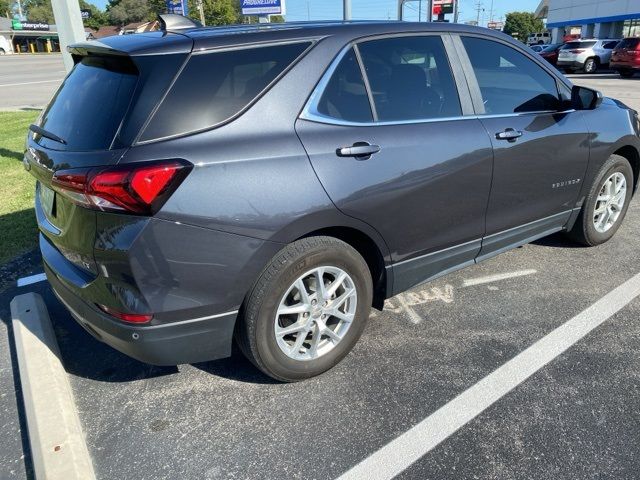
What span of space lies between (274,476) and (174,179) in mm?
1315

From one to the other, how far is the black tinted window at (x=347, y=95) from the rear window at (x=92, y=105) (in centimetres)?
91

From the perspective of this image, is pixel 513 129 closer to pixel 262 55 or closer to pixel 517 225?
pixel 517 225

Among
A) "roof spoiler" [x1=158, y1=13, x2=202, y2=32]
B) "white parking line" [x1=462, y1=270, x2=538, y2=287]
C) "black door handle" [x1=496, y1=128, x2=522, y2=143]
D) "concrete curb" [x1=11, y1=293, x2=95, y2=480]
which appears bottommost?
"white parking line" [x1=462, y1=270, x2=538, y2=287]

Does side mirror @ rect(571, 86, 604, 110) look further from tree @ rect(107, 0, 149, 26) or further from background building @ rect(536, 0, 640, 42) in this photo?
tree @ rect(107, 0, 149, 26)

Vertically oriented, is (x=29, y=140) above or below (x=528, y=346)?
above

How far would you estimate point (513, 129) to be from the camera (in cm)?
341

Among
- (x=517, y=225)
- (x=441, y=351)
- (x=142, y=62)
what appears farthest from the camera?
(x=517, y=225)

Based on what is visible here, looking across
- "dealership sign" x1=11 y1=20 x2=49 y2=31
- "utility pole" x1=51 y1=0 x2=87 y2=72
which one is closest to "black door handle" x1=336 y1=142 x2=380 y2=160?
"utility pole" x1=51 y1=0 x2=87 y2=72

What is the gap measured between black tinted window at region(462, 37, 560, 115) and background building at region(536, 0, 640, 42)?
44821mm

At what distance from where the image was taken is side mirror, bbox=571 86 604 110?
3.87 m

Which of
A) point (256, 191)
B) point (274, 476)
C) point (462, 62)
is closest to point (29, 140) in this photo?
point (256, 191)

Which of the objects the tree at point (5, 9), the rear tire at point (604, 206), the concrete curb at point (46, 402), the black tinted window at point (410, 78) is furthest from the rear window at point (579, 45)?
the tree at point (5, 9)

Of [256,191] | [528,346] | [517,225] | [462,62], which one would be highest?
[462,62]

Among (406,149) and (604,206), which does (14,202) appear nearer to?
(406,149)
